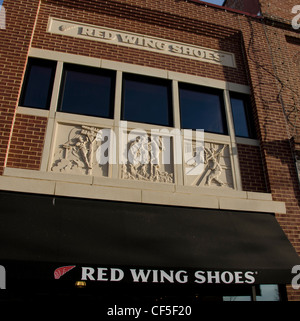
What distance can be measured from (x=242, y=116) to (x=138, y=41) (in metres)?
2.95

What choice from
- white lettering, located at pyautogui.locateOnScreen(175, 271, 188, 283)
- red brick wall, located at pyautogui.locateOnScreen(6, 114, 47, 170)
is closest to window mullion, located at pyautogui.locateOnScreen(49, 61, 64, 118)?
red brick wall, located at pyautogui.locateOnScreen(6, 114, 47, 170)

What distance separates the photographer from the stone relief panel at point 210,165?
5.62 m

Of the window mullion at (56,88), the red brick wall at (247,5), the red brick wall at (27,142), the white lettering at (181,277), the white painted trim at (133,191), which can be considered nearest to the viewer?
the white lettering at (181,277)

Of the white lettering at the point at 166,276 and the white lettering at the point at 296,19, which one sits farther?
the white lettering at the point at 296,19

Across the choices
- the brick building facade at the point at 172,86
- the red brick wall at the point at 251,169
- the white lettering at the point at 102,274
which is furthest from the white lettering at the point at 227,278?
the red brick wall at the point at 251,169

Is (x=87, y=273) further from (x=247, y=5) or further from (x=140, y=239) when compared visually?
(x=247, y=5)

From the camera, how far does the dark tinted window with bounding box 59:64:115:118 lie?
228 inches

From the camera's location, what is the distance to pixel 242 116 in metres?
6.71

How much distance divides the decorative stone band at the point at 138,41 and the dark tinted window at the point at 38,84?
2.70 feet

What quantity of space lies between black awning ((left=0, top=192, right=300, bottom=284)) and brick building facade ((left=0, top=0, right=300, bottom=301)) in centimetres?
26

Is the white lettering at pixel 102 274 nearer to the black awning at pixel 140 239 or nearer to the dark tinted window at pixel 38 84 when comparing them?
the black awning at pixel 140 239

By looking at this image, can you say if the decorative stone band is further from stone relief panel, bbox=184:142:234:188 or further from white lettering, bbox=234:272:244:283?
white lettering, bbox=234:272:244:283
